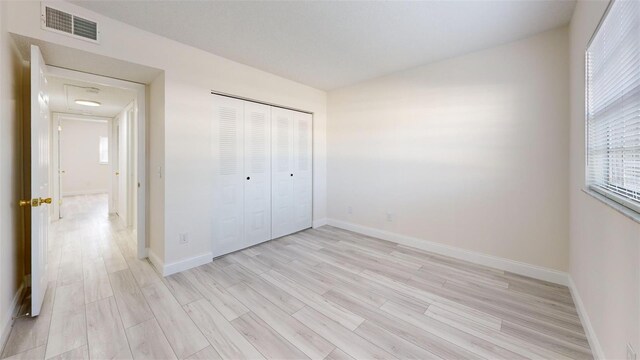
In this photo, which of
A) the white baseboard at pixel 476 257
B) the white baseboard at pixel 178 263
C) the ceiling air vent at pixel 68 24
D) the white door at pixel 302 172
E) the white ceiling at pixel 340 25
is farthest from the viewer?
the white door at pixel 302 172

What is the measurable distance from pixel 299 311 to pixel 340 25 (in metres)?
2.57

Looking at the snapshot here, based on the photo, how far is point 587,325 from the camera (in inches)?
68.2

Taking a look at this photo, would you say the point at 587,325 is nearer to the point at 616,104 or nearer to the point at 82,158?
the point at 616,104

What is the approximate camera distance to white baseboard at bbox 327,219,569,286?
2501mm

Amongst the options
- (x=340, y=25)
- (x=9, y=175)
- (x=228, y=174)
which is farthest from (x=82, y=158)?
(x=340, y=25)

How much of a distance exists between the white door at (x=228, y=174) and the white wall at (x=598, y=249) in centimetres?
330

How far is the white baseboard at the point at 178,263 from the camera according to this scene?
2.65 metres

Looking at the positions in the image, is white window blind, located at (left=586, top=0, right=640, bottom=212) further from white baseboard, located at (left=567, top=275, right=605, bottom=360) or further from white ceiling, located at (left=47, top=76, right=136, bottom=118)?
white ceiling, located at (left=47, top=76, right=136, bottom=118)

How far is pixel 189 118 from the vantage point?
9.11ft

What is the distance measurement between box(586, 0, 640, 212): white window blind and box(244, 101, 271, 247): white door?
326 cm

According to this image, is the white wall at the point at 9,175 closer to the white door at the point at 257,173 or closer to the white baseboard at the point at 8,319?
the white baseboard at the point at 8,319

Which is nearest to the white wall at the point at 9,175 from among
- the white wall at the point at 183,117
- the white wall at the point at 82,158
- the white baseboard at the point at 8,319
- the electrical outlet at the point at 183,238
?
the white baseboard at the point at 8,319

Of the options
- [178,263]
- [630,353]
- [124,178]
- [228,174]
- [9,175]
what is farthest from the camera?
[124,178]

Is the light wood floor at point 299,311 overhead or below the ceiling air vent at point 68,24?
below
